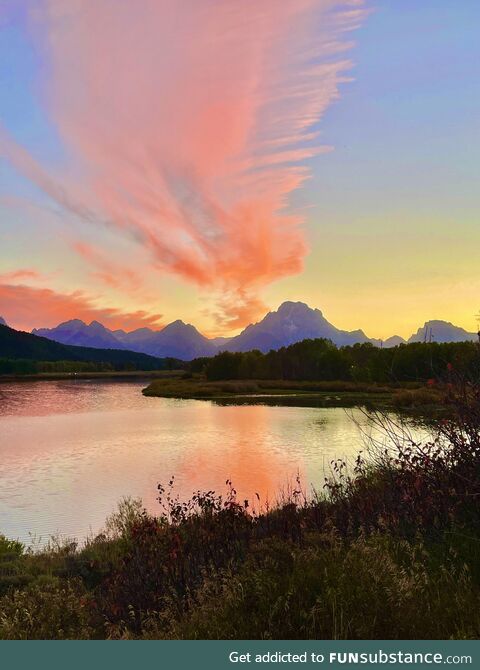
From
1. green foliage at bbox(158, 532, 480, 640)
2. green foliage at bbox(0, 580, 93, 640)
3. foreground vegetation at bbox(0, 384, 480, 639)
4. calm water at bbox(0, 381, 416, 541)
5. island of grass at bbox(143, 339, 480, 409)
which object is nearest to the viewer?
green foliage at bbox(158, 532, 480, 640)

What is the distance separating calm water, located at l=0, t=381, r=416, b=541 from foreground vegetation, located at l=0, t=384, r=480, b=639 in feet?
33.0

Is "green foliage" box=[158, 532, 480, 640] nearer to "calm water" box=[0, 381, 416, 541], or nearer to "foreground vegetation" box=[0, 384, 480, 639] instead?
"foreground vegetation" box=[0, 384, 480, 639]

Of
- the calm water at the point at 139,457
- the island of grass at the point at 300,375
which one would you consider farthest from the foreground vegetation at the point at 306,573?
the island of grass at the point at 300,375

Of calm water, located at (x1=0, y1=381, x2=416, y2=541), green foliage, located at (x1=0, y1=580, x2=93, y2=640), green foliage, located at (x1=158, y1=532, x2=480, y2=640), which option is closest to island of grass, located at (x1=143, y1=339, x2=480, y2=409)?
calm water, located at (x1=0, y1=381, x2=416, y2=541)

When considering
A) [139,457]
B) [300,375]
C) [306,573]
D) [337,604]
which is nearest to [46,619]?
[306,573]

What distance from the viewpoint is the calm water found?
24953 millimetres

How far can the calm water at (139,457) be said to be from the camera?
2495 centimetres

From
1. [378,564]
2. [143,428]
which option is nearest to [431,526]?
[378,564]

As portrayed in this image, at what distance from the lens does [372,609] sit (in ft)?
19.6

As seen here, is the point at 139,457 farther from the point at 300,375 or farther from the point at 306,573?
the point at 300,375
